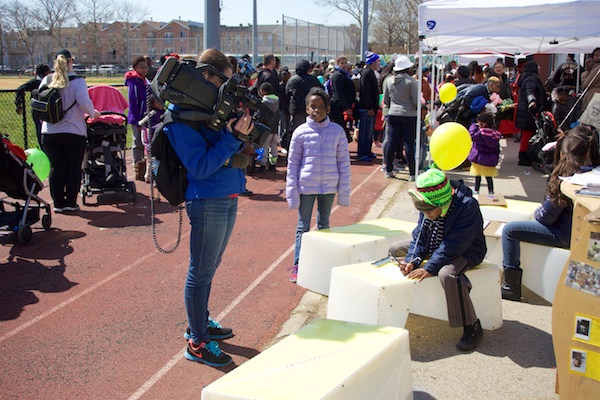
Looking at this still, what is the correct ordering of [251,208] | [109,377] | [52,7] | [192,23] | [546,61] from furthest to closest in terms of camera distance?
[192,23], [52,7], [546,61], [251,208], [109,377]

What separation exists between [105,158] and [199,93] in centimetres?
581

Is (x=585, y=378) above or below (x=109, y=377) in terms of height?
above

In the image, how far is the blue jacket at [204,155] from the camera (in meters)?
3.88

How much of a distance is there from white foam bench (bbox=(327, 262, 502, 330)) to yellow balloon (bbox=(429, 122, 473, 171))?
254cm

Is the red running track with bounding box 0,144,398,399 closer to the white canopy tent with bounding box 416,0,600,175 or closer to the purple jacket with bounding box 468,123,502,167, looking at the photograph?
the purple jacket with bounding box 468,123,502,167

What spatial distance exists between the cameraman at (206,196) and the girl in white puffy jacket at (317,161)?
178cm

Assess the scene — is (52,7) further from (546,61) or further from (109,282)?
(109,282)

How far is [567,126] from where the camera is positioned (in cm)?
1071

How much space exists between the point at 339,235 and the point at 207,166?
2230 mm

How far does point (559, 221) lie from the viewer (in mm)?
5242

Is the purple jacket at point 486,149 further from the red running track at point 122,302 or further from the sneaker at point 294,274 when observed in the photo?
the sneaker at point 294,274

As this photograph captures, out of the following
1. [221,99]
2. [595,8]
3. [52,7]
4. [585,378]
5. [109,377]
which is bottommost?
[109,377]

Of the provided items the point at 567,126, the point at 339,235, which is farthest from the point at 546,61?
the point at 339,235

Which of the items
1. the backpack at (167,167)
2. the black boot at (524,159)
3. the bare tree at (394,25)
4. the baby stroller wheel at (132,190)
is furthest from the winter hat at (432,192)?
the bare tree at (394,25)
